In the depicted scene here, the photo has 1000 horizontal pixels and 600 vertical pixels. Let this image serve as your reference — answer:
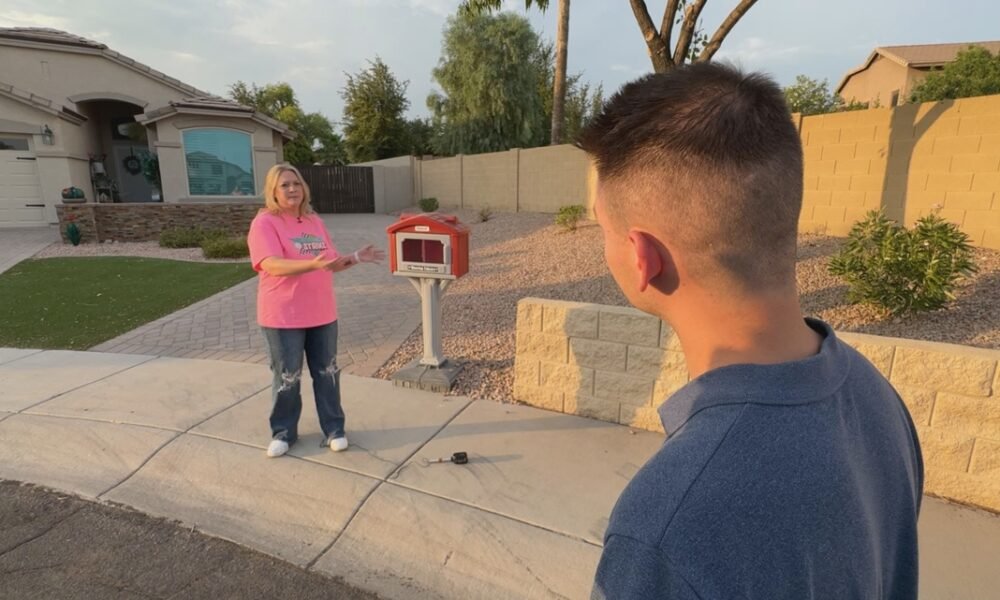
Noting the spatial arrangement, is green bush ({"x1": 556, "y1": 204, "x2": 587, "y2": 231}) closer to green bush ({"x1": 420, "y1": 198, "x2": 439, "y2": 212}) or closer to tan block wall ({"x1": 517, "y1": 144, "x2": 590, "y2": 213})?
tan block wall ({"x1": 517, "y1": 144, "x2": 590, "y2": 213})

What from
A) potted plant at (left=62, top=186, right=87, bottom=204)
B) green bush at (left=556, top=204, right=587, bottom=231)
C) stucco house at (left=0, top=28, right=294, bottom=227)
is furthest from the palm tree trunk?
potted plant at (left=62, top=186, right=87, bottom=204)

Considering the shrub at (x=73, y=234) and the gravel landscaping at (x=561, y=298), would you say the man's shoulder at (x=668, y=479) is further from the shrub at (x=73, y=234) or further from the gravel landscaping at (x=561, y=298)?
the shrub at (x=73, y=234)

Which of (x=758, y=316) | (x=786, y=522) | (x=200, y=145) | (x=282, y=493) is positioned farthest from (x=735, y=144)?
(x=200, y=145)

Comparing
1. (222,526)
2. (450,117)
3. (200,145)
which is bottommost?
(222,526)

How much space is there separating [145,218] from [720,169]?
16610mm

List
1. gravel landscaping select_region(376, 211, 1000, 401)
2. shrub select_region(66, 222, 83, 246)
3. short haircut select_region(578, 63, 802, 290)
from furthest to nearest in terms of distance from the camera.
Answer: shrub select_region(66, 222, 83, 246) < gravel landscaping select_region(376, 211, 1000, 401) < short haircut select_region(578, 63, 802, 290)

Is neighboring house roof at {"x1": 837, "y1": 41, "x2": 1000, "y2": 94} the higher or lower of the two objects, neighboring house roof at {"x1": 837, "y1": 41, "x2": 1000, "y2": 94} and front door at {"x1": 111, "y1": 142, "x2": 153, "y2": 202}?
the higher

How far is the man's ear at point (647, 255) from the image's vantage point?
94cm

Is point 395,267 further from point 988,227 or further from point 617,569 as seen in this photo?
point 988,227

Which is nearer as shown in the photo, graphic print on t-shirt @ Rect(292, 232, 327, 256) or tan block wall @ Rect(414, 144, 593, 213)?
graphic print on t-shirt @ Rect(292, 232, 327, 256)

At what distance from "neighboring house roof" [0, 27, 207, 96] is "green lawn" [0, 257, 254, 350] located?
10.7 meters

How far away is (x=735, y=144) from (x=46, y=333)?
8171 millimetres

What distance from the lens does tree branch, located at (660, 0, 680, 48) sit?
690 cm

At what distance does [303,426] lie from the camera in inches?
162
